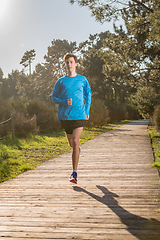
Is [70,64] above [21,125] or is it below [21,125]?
above

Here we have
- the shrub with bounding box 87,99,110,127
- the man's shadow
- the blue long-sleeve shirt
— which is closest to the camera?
the man's shadow

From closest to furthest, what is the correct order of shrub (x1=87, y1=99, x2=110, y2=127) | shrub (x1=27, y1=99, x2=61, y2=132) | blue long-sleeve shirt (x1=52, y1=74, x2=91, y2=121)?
blue long-sleeve shirt (x1=52, y1=74, x2=91, y2=121) < shrub (x1=27, y1=99, x2=61, y2=132) < shrub (x1=87, y1=99, x2=110, y2=127)

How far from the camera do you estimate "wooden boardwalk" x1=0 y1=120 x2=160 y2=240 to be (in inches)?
115

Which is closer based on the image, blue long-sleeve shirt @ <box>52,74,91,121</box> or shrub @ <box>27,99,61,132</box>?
blue long-sleeve shirt @ <box>52,74,91,121</box>

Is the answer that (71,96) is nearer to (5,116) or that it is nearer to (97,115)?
(5,116)

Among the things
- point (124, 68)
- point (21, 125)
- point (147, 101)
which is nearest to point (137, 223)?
point (21, 125)

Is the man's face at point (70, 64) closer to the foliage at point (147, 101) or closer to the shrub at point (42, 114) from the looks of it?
the shrub at point (42, 114)

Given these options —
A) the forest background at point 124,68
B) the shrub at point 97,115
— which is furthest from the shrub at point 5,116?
the shrub at point 97,115

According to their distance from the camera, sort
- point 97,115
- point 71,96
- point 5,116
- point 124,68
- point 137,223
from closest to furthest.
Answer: point 137,223 → point 71,96 → point 5,116 → point 124,68 → point 97,115

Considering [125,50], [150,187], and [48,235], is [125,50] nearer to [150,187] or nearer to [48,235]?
[150,187]

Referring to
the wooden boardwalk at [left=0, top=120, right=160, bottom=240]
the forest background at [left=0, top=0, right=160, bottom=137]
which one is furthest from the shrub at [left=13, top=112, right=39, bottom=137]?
the wooden boardwalk at [left=0, top=120, right=160, bottom=240]

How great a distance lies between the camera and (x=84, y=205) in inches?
A: 149

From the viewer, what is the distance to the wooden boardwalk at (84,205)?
115 inches

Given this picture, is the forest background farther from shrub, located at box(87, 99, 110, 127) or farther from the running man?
the running man
